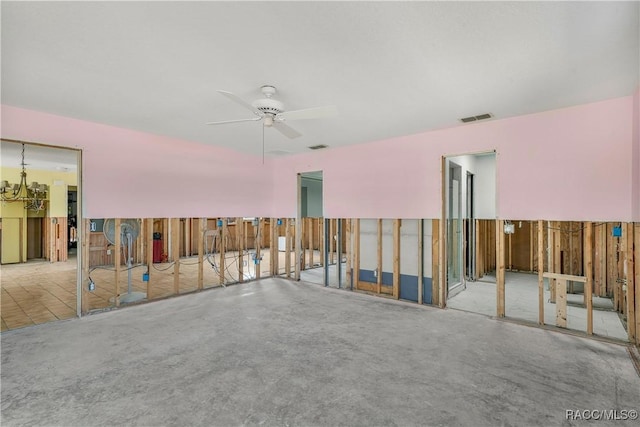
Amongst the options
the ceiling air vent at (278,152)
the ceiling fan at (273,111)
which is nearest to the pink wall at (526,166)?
the ceiling air vent at (278,152)

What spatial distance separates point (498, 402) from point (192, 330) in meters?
3.33

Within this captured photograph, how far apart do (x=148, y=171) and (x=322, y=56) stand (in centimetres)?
391

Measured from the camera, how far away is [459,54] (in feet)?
8.59

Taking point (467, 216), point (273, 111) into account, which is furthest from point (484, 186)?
point (273, 111)

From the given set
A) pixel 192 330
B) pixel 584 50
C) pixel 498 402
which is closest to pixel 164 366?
pixel 192 330

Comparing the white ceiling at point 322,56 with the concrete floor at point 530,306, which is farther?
the concrete floor at point 530,306

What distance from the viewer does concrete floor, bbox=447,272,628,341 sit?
12.9 ft

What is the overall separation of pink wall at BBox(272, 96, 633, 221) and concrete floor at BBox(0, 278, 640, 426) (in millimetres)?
1619

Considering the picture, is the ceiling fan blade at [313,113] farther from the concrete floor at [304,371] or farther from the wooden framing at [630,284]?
the wooden framing at [630,284]

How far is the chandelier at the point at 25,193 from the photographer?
27.1 ft

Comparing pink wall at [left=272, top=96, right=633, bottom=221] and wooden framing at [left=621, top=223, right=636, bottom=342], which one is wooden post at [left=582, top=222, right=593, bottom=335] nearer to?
pink wall at [left=272, top=96, right=633, bottom=221]

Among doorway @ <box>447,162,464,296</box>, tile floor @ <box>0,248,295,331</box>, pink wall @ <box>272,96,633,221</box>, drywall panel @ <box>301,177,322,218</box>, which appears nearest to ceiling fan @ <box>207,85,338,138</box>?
pink wall @ <box>272,96,633,221</box>

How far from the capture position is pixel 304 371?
2848 mm

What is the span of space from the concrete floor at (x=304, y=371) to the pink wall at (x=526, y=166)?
5.31 ft
